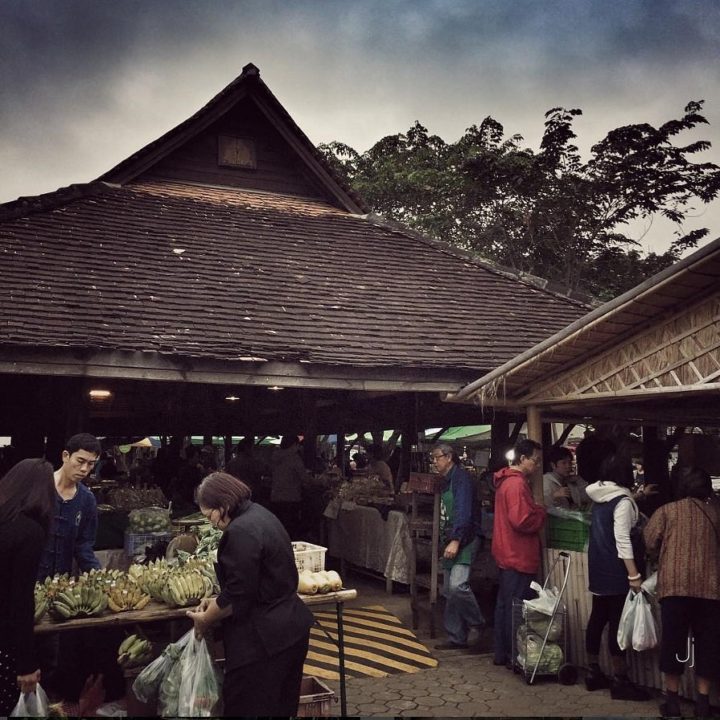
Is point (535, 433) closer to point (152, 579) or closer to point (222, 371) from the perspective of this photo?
point (222, 371)

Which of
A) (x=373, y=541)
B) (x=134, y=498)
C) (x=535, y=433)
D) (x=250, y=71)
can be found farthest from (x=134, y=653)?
(x=250, y=71)

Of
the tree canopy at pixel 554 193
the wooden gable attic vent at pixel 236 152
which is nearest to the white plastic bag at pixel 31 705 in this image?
the wooden gable attic vent at pixel 236 152

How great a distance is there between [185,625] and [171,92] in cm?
1022

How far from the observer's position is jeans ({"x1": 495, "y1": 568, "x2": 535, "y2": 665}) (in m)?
6.80

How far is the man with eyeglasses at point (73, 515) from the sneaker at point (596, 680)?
419 cm

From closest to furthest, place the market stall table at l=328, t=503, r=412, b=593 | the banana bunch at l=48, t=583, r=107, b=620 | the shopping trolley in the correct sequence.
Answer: the banana bunch at l=48, t=583, r=107, b=620 → the shopping trolley → the market stall table at l=328, t=503, r=412, b=593

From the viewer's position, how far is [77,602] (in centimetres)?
473

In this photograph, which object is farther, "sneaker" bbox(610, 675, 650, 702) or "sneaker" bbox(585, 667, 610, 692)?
"sneaker" bbox(585, 667, 610, 692)

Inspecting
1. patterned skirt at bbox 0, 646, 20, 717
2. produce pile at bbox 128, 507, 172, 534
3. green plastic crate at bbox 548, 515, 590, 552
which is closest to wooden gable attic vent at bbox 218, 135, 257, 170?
produce pile at bbox 128, 507, 172, 534

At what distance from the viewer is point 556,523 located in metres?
7.04

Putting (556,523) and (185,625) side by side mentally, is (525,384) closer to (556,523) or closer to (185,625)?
(556,523)

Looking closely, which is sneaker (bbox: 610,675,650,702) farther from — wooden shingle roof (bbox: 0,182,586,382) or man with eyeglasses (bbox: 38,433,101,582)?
man with eyeglasses (bbox: 38,433,101,582)

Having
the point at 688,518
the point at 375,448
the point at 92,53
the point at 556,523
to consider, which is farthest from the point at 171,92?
the point at 688,518

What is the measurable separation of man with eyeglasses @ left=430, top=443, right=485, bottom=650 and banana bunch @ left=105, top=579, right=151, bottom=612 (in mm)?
3408
